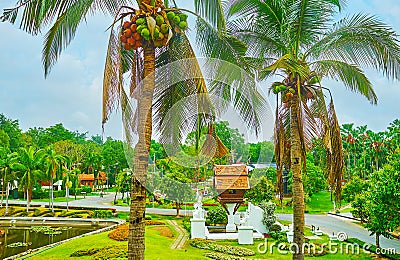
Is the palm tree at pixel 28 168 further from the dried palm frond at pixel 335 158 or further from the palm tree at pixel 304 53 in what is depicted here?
the dried palm frond at pixel 335 158

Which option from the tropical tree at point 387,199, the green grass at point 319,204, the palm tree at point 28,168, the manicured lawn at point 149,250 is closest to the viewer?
the tropical tree at point 387,199

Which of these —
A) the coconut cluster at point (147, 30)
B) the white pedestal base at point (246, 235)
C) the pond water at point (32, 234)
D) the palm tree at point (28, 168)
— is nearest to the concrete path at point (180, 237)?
the white pedestal base at point (246, 235)

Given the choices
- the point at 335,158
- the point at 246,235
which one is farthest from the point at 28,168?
the point at 335,158

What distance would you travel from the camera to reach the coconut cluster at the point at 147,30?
5887mm

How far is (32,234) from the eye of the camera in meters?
20.3

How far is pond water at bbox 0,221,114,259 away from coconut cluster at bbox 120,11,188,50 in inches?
481

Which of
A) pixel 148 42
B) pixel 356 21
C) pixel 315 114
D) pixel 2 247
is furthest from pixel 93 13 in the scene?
pixel 2 247

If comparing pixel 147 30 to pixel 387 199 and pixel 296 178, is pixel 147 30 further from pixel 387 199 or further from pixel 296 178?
pixel 387 199

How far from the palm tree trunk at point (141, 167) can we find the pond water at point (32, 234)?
448 inches

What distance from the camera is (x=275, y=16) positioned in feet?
30.2

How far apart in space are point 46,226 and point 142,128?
20.0m

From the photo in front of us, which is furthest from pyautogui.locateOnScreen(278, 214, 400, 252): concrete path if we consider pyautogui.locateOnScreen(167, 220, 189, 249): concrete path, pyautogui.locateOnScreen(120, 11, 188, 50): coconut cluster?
pyautogui.locateOnScreen(120, 11, 188, 50): coconut cluster

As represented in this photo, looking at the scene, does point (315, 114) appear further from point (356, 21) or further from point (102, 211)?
point (102, 211)

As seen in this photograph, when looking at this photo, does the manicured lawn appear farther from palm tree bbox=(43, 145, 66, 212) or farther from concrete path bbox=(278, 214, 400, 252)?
palm tree bbox=(43, 145, 66, 212)
